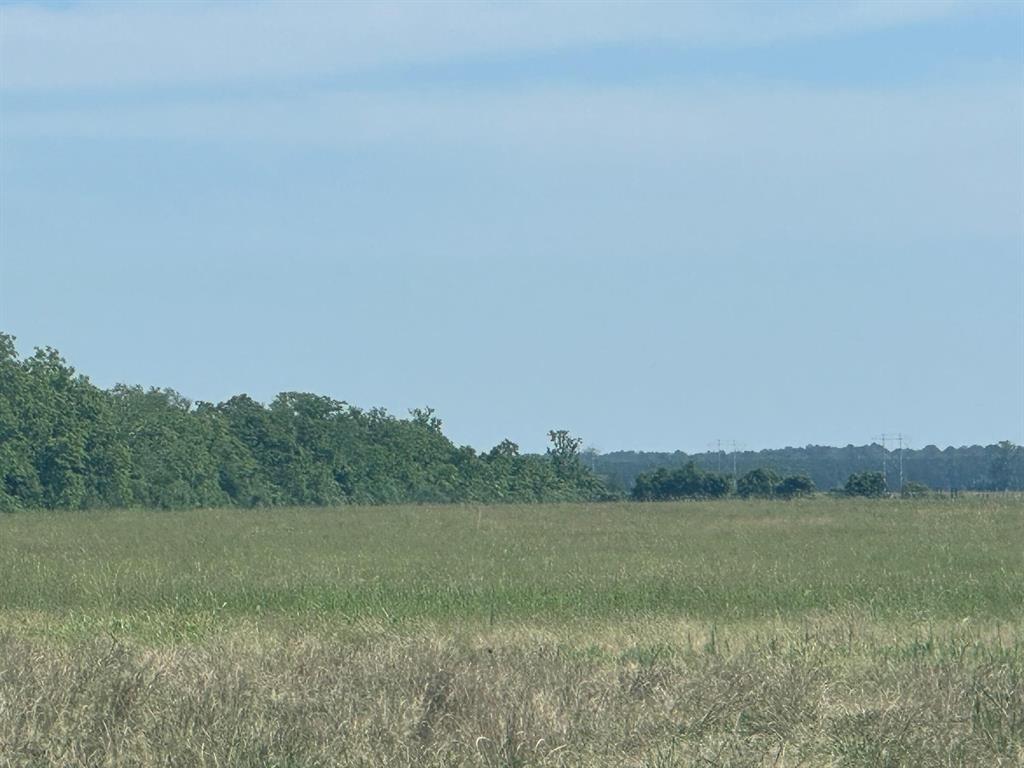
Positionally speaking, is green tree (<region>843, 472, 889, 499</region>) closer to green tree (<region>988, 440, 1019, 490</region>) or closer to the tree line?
the tree line

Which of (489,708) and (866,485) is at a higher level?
(866,485)

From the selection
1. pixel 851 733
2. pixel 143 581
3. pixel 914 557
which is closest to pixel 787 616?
pixel 851 733

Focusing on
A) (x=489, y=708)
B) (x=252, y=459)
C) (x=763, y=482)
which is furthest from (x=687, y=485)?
(x=489, y=708)

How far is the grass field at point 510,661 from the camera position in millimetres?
7285

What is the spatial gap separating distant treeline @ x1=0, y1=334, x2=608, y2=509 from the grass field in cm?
3236

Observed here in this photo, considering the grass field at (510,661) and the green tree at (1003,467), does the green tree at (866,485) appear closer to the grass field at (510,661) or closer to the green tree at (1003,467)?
the grass field at (510,661)

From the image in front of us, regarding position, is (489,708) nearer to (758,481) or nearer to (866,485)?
(866,485)

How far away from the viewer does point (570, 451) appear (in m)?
100

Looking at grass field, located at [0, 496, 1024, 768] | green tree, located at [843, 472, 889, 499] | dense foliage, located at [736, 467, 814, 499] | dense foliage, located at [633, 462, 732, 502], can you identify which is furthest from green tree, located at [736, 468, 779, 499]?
grass field, located at [0, 496, 1024, 768]

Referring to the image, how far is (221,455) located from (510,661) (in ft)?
201

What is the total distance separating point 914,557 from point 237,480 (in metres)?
46.6

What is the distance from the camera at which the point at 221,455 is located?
69062 mm

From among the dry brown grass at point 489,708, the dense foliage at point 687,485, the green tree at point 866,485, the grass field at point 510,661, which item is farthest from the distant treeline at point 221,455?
the dry brown grass at point 489,708

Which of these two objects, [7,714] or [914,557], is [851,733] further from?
[914,557]
